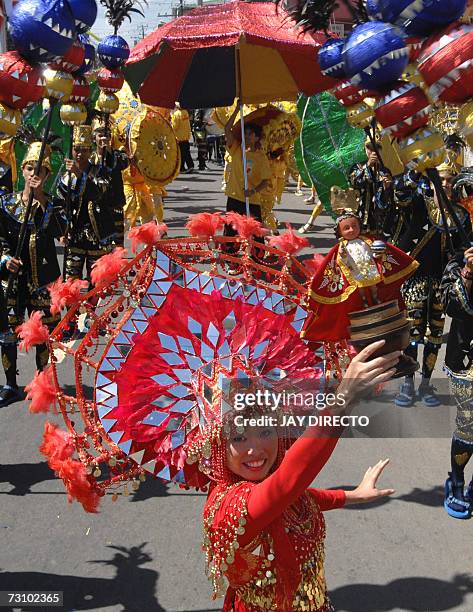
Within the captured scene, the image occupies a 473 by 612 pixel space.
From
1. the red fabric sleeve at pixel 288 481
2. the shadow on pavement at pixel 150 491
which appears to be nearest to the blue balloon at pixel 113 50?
the shadow on pavement at pixel 150 491

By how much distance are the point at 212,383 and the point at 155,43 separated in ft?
18.9

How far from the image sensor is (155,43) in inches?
272

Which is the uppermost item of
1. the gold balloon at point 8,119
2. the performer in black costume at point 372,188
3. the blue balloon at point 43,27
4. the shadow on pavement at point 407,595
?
the blue balloon at point 43,27

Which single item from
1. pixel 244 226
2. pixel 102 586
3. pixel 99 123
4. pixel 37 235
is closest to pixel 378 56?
pixel 244 226

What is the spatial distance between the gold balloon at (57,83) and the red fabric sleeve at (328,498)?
10.3 feet

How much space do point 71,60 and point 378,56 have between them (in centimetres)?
259

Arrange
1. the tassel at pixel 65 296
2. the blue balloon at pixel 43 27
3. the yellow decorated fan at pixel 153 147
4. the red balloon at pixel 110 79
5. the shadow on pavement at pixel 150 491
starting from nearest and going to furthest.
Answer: the tassel at pixel 65 296 < the blue balloon at pixel 43 27 < the shadow on pavement at pixel 150 491 < the red balloon at pixel 110 79 < the yellow decorated fan at pixel 153 147

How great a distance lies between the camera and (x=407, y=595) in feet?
10.5

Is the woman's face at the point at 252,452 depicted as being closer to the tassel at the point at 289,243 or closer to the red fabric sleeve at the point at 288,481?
the red fabric sleeve at the point at 288,481

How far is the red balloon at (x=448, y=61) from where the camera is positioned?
7.63ft

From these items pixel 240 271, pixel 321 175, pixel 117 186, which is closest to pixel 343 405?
pixel 240 271

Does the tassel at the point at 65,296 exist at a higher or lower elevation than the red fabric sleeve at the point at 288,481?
higher

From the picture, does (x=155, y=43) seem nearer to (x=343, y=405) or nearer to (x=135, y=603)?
(x=135, y=603)

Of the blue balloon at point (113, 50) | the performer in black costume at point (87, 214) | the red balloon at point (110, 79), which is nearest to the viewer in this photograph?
the performer in black costume at point (87, 214)
